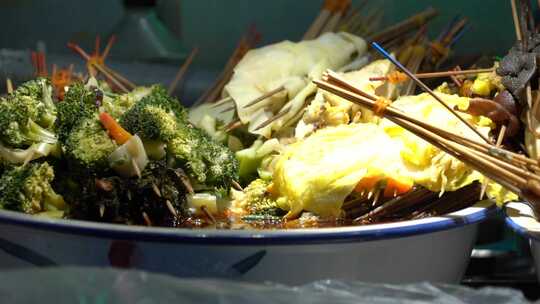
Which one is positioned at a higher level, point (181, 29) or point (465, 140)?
point (465, 140)

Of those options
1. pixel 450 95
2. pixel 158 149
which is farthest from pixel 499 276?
pixel 158 149

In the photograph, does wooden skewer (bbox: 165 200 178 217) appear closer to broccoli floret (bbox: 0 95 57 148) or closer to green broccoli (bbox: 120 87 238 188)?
green broccoli (bbox: 120 87 238 188)

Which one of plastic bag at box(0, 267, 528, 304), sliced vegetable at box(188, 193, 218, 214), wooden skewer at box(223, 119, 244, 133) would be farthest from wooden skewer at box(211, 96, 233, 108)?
plastic bag at box(0, 267, 528, 304)

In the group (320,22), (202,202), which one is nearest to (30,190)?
(202,202)

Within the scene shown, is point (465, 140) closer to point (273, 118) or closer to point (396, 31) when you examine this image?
point (273, 118)

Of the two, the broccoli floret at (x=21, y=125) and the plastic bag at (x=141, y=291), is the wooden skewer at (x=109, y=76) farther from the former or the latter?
the plastic bag at (x=141, y=291)

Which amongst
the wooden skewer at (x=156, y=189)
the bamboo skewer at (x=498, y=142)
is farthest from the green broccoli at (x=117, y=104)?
the bamboo skewer at (x=498, y=142)
